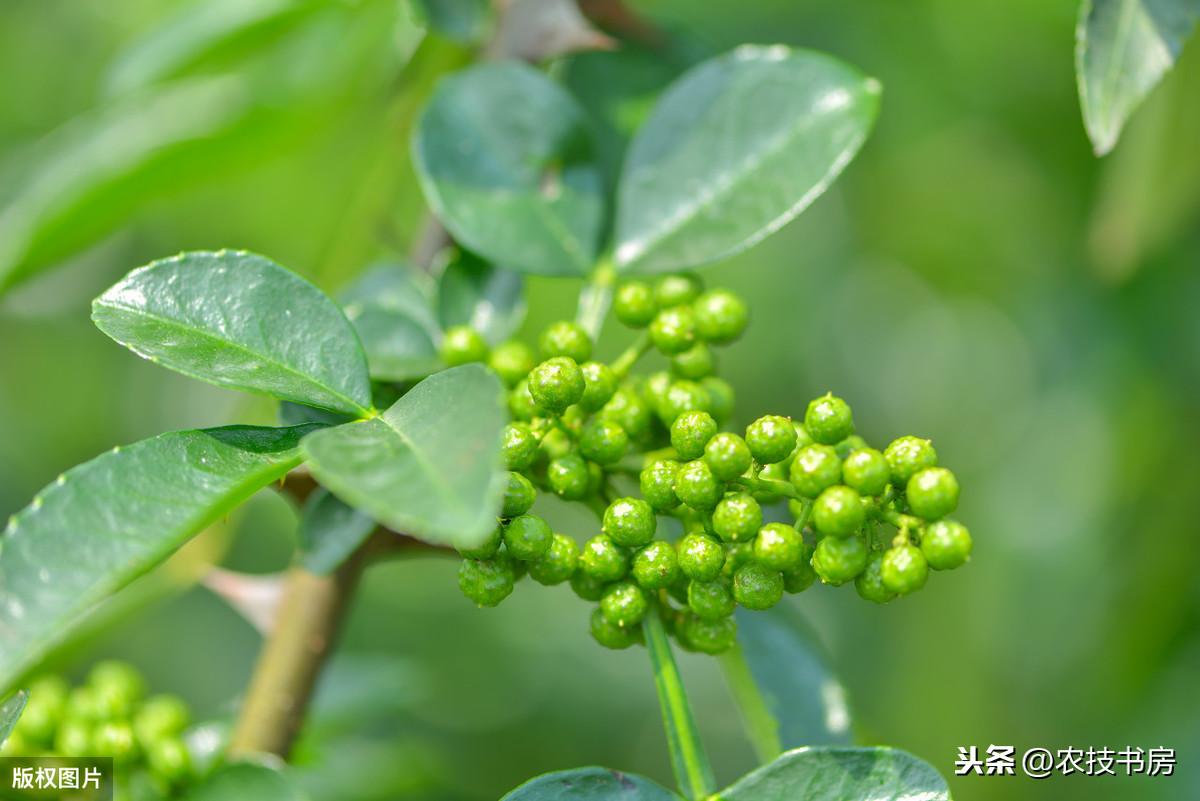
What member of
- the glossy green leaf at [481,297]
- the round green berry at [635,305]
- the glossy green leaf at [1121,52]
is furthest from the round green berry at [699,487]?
the glossy green leaf at [1121,52]


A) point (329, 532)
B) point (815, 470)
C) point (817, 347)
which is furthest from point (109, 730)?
point (817, 347)

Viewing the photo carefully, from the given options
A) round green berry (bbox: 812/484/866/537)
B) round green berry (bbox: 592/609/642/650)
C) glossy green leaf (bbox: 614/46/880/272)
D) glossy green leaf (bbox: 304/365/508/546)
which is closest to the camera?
glossy green leaf (bbox: 304/365/508/546)

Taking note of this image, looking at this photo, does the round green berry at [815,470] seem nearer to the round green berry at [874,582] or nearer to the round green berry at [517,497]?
the round green berry at [874,582]

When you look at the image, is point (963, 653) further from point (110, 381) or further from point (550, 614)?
point (110, 381)

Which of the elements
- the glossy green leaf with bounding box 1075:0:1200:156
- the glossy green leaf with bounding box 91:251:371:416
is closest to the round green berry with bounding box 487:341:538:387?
the glossy green leaf with bounding box 91:251:371:416

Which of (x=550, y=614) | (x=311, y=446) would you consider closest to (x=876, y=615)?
(x=550, y=614)

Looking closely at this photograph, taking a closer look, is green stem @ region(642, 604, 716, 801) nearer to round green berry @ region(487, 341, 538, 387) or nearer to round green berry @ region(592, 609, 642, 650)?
round green berry @ region(592, 609, 642, 650)
